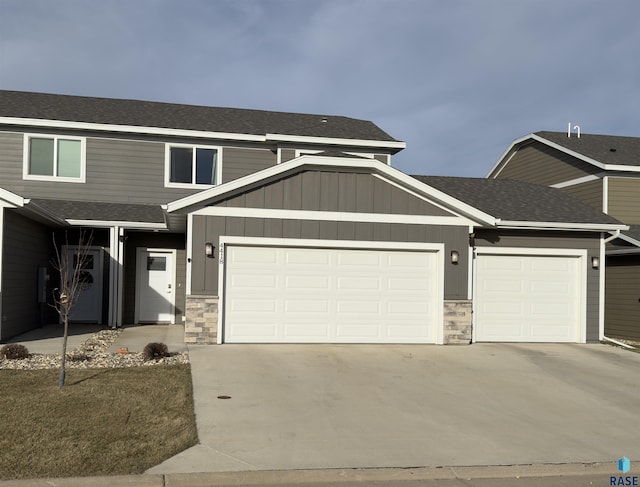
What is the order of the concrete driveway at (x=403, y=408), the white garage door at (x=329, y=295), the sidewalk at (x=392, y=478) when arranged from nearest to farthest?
the sidewalk at (x=392, y=478) < the concrete driveway at (x=403, y=408) < the white garage door at (x=329, y=295)

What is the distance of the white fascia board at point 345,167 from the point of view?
12547 mm

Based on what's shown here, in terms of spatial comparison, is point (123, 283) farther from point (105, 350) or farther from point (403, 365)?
point (403, 365)

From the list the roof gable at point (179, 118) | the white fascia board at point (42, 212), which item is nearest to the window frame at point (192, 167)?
the roof gable at point (179, 118)

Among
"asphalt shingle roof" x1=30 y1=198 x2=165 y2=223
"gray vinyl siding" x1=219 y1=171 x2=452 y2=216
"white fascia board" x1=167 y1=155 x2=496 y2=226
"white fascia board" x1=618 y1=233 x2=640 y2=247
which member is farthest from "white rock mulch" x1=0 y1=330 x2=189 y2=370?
"white fascia board" x1=618 y1=233 x2=640 y2=247

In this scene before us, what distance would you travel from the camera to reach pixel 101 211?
15.9 meters

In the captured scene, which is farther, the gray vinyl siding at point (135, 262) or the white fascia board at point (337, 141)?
the white fascia board at point (337, 141)

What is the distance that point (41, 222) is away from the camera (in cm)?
1466

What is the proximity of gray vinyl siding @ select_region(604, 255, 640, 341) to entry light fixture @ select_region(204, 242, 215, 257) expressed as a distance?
11.9 meters

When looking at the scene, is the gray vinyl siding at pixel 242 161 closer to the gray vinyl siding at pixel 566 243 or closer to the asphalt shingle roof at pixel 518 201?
the asphalt shingle roof at pixel 518 201

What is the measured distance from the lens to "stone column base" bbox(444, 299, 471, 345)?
13.6 metres

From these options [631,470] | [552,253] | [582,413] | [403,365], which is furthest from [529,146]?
[631,470]

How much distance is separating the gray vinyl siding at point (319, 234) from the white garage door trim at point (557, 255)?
57cm

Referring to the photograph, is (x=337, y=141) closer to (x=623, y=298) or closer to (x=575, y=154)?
(x=575, y=154)

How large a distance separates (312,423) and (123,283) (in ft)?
34.8
